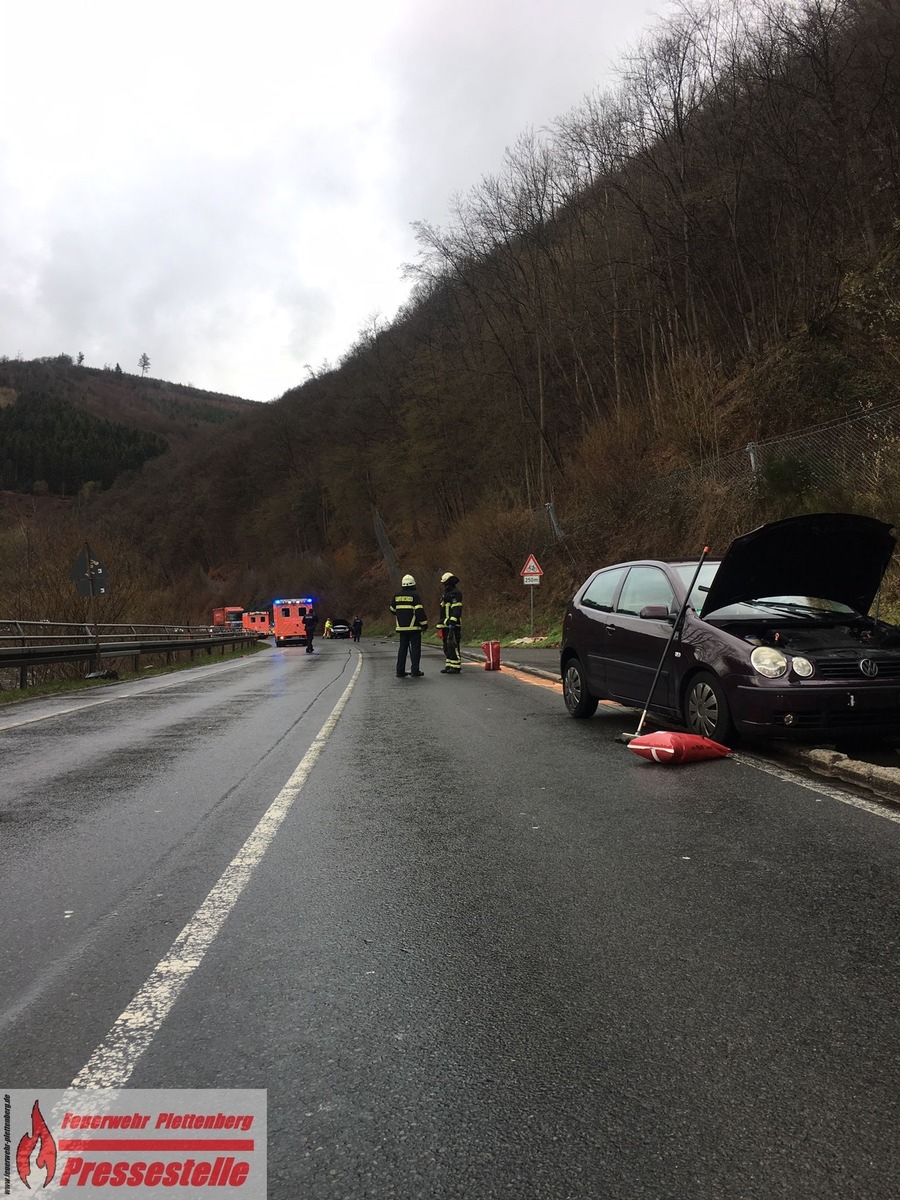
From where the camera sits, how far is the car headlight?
20.0ft

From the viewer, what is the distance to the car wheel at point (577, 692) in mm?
9070

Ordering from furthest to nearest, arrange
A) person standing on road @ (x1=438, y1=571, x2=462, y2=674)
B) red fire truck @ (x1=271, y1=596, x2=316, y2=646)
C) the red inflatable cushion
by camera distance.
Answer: red fire truck @ (x1=271, y1=596, x2=316, y2=646)
person standing on road @ (x1=438, y1=571, x2=462, y2=674)
the red inflatable cushion

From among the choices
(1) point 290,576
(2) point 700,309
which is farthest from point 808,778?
(1) point 290,576

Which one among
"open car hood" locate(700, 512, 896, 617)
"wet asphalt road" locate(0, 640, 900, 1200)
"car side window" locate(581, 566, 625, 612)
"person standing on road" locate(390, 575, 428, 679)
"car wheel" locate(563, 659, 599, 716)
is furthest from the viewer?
"person standing on road" locate(390, 575, 428, 679)

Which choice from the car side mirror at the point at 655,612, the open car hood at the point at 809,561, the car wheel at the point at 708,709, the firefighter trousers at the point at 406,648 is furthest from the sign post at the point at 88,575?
the open car hood at the point at 809,561

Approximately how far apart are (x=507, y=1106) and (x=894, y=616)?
12.2 m

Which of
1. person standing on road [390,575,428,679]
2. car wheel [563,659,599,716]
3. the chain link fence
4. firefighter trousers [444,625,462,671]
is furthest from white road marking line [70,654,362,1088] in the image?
the chain link fence

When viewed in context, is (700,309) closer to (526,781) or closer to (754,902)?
(526,781)

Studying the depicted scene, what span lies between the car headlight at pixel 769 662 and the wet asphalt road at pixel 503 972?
2.43 feet

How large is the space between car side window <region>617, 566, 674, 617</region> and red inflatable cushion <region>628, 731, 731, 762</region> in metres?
1.42

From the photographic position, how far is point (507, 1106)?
212 cm

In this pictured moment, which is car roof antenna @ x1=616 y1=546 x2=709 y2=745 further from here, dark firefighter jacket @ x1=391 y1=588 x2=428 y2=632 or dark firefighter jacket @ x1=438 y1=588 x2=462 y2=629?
dark firefighter jacket @ x1=438 y1=588 x2=462 y2=629

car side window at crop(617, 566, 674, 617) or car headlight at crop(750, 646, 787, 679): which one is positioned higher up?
car side window at crop(617, 566, 674, 617)

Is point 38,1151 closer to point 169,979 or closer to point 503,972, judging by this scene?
point 169,979
